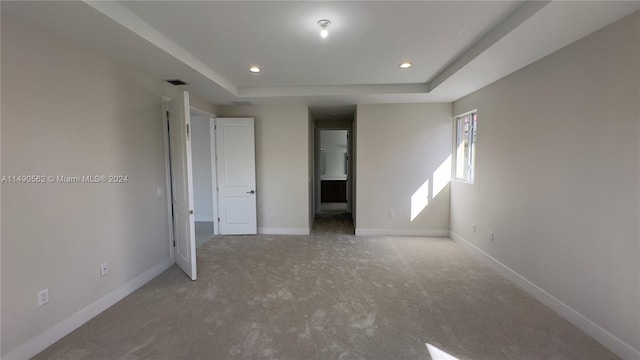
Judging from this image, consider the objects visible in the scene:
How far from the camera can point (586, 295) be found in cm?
226

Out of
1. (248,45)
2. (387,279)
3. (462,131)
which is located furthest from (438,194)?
(248,45)

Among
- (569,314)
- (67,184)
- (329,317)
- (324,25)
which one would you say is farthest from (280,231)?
(569,314)

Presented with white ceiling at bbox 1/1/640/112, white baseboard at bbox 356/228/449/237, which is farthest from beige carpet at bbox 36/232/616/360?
white ceiling at bbox 1/1/640/112

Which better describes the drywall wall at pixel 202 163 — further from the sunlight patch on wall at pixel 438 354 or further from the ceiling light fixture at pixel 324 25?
the sunlight patch on wall at pixel 438 354

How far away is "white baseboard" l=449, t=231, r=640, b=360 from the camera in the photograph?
1.95 metres

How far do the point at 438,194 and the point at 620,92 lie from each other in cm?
313

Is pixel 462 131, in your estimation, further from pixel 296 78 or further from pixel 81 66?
pixel 81 66

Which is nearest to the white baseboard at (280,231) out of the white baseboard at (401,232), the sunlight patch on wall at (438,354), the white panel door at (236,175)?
the white panel door at (236,175)

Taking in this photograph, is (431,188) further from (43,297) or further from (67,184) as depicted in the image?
(43,297)

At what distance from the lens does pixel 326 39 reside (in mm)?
2574

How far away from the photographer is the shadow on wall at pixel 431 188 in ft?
16.2

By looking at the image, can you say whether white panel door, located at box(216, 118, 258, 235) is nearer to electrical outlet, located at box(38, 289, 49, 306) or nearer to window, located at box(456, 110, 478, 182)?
electrical outlet, located at box(38, 289, 49, 306)

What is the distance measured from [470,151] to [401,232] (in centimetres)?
183

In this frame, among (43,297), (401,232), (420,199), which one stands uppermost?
(420,199)
